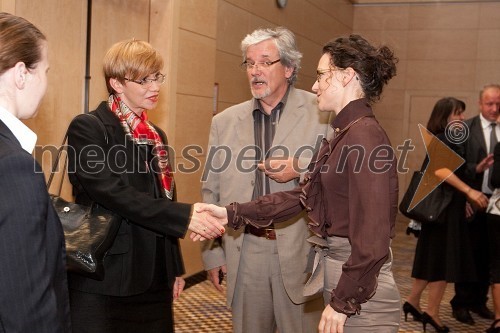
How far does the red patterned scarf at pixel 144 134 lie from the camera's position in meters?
2.58

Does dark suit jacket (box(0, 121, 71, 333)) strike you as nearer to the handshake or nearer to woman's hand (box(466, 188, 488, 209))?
the handshake

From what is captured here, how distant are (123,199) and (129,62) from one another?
61cm

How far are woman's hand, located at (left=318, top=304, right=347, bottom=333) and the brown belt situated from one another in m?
0.87

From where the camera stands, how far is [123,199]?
2385mm

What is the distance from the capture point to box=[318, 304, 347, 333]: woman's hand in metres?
1.89

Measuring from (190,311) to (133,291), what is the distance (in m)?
2.60

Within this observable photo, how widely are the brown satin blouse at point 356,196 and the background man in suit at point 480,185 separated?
305 centimetres

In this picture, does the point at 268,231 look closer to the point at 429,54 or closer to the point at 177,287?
the point at 177,287

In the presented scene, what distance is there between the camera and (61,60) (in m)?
4.05


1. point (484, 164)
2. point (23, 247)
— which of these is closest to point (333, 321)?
point (23, 247)

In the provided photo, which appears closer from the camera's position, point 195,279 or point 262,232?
point 262,232

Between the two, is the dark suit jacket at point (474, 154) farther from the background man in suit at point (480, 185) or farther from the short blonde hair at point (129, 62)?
the short blonde hair at point (129, 62)

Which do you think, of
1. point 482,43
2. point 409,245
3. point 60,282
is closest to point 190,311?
point 60,282

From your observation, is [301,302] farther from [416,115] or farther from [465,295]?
[416,115]
